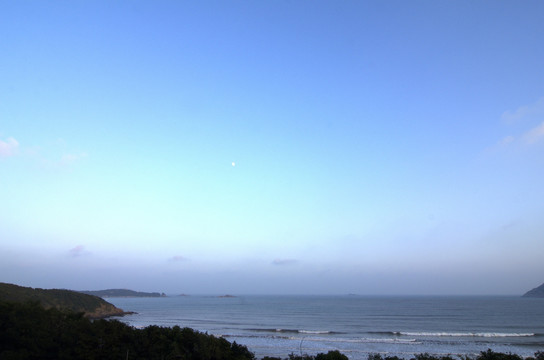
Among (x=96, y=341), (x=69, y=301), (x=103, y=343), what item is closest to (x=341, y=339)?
(x=103, y=343)

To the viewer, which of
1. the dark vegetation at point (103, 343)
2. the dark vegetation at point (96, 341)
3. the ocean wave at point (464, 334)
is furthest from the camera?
the ocean wave at point (464, 334)

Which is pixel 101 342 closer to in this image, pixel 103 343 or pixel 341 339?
pixel 103 343

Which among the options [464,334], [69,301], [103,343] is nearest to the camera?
[103,343]

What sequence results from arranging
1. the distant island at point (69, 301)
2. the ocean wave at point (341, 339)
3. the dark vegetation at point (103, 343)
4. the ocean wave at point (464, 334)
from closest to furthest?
the dark vegetation at point (103, 343) → the ocean wave at point (341, 339) → the ocean wave at point (464, 334) → the distant island at point (69, 301)

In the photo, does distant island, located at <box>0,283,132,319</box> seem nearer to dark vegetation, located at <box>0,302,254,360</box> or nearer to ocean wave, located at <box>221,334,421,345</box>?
ocean wave, located at <box>221,334,421,345</box>

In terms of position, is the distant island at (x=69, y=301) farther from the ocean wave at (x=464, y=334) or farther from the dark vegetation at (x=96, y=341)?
the ocean wave at (x=464, y=334)

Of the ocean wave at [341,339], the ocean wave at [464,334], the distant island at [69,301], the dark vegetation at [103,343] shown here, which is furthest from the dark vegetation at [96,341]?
the distant island at [69,301]

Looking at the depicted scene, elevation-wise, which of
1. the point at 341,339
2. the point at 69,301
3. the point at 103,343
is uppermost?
the point at 103,343

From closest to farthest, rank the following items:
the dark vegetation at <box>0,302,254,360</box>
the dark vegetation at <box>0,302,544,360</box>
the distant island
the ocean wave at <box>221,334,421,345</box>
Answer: the dark vegetation at <box>0,302,544,360</box>
the dark vegetation at <box>0,302,254,360</box>
the ocean wave at <box>221,334,421,345</box>
the distant island

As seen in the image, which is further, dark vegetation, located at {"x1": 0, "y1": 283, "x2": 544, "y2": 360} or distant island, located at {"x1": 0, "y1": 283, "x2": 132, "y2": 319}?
distant island, located at {"x1": 0, "y1": 283, "x2": 132, "y2": 319}

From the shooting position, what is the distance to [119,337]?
1959 centimetres

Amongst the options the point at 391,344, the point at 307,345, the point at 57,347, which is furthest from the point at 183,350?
the point at 391,344

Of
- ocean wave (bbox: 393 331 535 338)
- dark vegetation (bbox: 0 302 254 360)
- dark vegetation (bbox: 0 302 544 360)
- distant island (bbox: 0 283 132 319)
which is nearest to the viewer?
dark vegetation (bbox: 0 302 544 360)

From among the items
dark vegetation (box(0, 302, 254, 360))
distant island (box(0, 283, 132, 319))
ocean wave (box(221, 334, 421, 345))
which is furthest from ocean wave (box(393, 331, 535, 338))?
distant island (box(0, 283, 132, 319))
